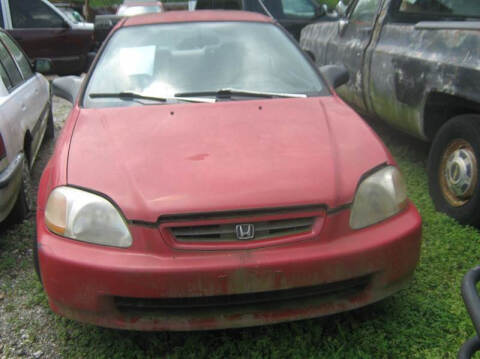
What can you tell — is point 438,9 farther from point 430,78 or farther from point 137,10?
point 137,10

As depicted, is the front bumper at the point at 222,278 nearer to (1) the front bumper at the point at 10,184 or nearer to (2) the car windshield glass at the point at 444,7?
(1) the front bumper at the point at 10,184

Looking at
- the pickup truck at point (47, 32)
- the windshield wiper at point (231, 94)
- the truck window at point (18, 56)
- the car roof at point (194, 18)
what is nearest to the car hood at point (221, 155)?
the windshield wiper at point (231, 94)

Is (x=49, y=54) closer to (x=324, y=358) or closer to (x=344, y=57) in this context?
(x=344, y=57)

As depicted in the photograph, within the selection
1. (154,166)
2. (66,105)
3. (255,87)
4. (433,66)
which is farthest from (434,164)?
(66,105)

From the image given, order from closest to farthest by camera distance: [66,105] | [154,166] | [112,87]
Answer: [154,166]
[112,87]
[66,105]

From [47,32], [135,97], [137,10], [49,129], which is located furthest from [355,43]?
[137,10]

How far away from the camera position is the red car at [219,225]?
2.07 metres

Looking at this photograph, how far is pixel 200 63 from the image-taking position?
131 inches

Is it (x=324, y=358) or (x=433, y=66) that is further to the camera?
(x=433, y=66)

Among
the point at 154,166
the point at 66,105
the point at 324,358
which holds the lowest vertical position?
the point at 66,105

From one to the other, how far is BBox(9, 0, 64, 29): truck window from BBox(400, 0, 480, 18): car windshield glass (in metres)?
7.43

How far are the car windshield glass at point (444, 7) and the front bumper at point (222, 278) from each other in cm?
297

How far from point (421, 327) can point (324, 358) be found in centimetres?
54

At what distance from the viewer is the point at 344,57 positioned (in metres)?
5.27
